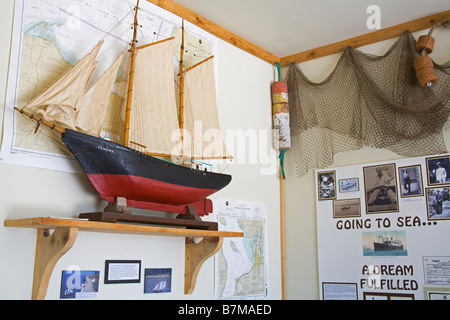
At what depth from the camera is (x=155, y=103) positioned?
2326mm

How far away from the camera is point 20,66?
1.97 metres

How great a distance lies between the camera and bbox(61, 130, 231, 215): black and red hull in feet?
6.18

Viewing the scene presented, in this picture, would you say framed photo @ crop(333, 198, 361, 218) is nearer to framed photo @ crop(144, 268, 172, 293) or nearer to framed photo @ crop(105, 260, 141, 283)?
framed photo @ crop(144, 268, 172, 293)

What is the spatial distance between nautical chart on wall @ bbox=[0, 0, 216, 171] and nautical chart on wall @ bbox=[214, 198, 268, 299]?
1.02 m

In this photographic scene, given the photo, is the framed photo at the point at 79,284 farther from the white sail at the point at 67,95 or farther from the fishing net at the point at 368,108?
the fishing net at the point at 368,108

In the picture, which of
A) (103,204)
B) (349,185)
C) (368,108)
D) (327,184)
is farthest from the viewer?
(327,184)

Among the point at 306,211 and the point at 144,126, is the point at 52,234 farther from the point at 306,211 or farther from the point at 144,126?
the point at 306,211

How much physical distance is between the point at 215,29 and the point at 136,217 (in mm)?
1524

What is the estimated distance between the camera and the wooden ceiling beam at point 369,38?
2842mm

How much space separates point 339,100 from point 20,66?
6.65ft

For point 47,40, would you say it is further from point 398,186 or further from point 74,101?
point 398,186

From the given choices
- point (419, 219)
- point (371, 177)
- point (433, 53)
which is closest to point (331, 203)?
point (371, 177)

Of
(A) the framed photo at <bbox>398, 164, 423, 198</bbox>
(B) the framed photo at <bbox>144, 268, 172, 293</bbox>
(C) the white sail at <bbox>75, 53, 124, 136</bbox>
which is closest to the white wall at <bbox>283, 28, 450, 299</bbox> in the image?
(A) the framed photo at <bbox>398, 164, 423, 198</bbox>

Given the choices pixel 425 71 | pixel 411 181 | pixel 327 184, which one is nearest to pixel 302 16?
pixel 425 71
